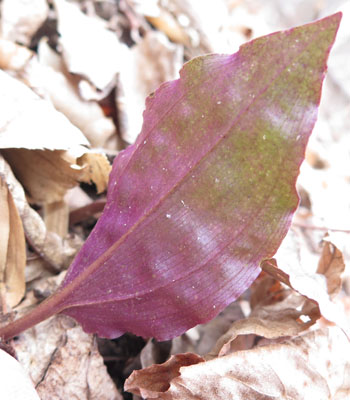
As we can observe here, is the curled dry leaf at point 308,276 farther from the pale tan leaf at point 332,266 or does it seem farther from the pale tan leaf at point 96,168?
the pale tan leaf at point 96,168

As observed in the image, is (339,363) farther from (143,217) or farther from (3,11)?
(3,11)

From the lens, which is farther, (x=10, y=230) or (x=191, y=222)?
(x=10, y=230)

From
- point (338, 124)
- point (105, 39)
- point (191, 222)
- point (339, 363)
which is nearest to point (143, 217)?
point (191, 222)

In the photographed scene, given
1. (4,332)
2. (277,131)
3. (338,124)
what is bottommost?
(338,124)

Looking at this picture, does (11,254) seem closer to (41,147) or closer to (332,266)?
(41,147)

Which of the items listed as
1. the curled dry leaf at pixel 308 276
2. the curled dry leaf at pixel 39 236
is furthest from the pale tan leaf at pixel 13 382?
the curled dry leaf at pixel 308 276

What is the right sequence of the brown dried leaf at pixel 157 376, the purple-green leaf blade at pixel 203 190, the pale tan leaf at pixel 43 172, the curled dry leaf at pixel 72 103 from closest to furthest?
the purple-green leaf blade at pixel 203 190 < the brown dried leaf at pixel 157 376 < the pale tan leaf at pixel 43 172 < the curled dry leaf at pixel 72 103

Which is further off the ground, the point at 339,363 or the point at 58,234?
the point at 58,234
